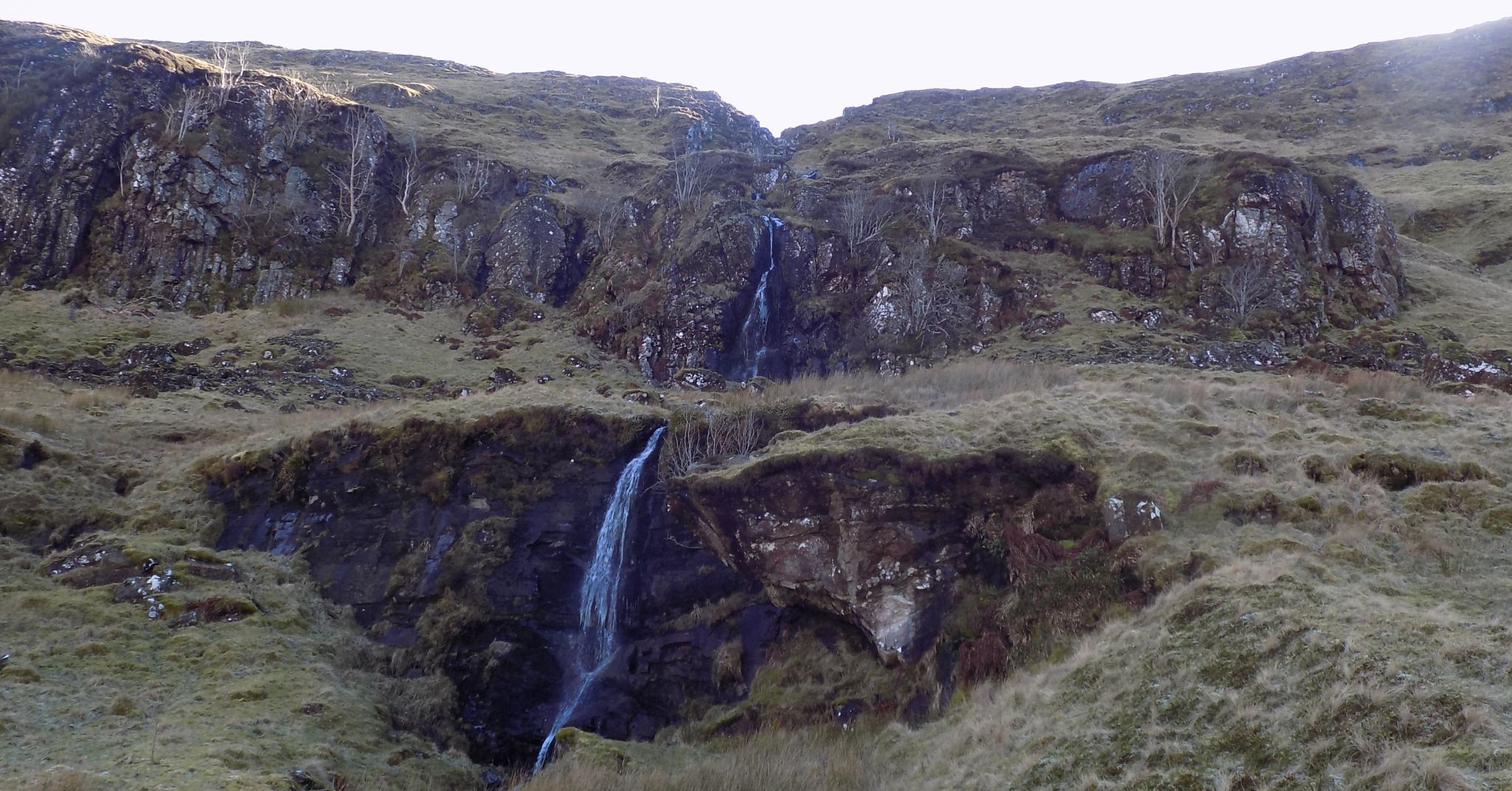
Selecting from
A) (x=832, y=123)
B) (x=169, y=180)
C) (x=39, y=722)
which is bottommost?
(x=39, y=722)

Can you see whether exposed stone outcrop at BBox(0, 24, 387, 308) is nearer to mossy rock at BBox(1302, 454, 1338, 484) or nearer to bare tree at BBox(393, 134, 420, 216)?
bare tree at BBox(393, 134, 420, 216)

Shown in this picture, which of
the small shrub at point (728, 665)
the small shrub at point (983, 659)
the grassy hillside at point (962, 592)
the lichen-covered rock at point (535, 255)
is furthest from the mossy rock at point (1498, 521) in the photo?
the lichen-covered rock at point (535, 255)

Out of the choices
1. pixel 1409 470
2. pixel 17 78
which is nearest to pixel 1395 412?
pixel 1409 470

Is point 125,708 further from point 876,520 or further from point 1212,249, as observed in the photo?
point 1212,249

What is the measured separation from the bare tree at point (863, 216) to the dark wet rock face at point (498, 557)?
93.7 ft

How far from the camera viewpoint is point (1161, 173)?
4497 cm

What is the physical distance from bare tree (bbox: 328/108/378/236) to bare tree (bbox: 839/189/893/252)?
112 ft

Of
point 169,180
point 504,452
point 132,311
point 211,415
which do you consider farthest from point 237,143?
point 504,452

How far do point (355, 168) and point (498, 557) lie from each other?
152 ft

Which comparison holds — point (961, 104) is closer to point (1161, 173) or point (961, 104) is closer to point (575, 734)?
point (1161, 173)

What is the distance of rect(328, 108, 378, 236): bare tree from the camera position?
53.9 meters

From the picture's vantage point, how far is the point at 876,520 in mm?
18062

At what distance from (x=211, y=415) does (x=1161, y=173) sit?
163ft

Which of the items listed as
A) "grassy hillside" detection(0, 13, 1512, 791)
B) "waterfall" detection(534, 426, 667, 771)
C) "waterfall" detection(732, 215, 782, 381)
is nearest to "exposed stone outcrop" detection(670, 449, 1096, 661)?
"grassy hillside" detection(0, 13, 1512, 791)
